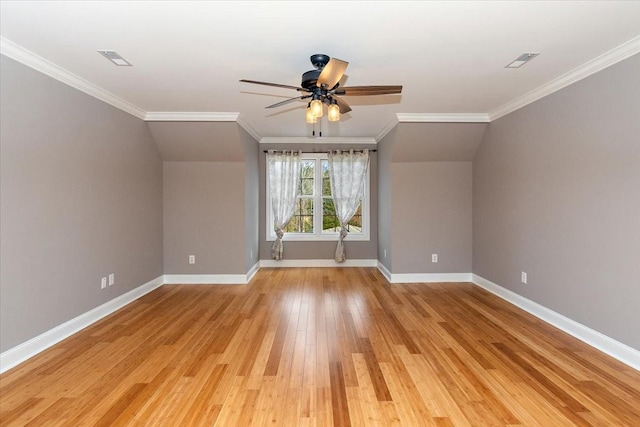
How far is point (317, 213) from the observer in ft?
21.2

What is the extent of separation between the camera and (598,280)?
2.92 metres

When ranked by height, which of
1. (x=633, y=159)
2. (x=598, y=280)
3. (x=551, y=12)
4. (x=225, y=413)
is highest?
(x=551, y=12)

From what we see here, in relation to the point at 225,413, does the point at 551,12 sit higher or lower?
higher

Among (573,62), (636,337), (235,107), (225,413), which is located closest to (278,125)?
(235,107)

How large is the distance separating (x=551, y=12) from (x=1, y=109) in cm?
399

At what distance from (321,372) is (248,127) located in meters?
3.96

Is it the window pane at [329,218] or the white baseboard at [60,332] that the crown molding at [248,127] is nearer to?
the window pane at [329,218]

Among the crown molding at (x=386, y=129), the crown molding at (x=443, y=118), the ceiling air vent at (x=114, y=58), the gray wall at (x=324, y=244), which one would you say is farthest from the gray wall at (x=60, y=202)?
the crown molding at (x=443, y=118)

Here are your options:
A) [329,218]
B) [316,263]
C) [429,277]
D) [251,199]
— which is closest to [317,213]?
[329,218]

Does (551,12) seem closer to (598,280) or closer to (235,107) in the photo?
(598,280)

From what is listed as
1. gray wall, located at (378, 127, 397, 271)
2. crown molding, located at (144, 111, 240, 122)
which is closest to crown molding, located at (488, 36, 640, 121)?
gray wall, located at (378, 127, 397, 271)

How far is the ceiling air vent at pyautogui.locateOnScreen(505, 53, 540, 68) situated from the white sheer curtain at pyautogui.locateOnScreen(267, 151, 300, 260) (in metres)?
3.89

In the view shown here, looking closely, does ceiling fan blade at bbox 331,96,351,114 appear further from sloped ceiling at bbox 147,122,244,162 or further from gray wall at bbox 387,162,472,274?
gray wall at bbox 387,162,472,274

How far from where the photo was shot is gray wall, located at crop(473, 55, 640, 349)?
8.64 ft
